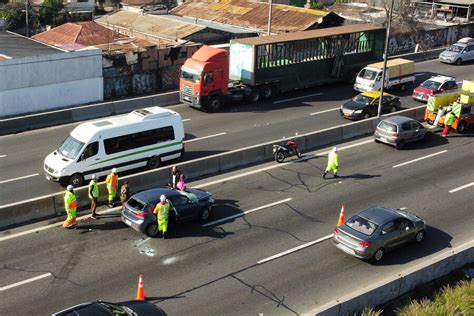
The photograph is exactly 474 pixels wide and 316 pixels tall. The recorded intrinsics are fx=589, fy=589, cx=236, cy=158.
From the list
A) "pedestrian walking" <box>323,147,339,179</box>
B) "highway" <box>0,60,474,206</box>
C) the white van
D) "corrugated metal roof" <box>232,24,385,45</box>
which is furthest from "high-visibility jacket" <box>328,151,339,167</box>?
"corrugated metal roof" <box>232,24,385,45</box>

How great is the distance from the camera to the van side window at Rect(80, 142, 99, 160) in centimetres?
2342

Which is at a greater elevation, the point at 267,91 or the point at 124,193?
the point at 267,91

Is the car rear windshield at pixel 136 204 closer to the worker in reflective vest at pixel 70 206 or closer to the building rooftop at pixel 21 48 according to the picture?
the worker in reflective vest at pixel 70 206

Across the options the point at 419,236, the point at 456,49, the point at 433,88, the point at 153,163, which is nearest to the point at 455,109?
the point at 433,88

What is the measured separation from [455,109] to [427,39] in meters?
25.3

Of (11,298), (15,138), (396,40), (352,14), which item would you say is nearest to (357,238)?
(11,298)

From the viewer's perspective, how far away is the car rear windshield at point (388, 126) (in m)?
29.2

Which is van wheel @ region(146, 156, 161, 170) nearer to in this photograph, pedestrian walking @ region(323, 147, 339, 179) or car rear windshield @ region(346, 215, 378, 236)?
pedestrian walking @ region(323, 147, 339, 179)

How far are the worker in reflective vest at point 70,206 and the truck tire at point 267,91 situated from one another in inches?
750

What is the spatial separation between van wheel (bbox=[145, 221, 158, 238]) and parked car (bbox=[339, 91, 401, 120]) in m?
17.0

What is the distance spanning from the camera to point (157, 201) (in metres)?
20.0

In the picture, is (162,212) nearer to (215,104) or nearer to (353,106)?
(215,104)

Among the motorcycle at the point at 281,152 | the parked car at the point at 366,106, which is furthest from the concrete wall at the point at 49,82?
the parked car at the point at 366,106

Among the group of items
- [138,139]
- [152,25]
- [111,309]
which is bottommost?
[111,309]
